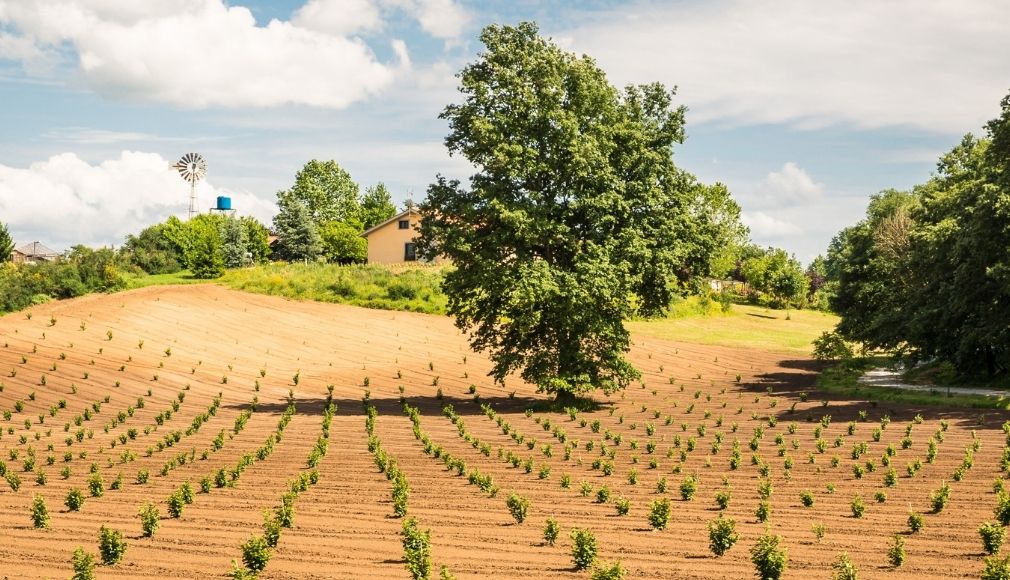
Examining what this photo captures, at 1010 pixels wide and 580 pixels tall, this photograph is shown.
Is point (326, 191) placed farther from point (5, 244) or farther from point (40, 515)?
point (40, 515)

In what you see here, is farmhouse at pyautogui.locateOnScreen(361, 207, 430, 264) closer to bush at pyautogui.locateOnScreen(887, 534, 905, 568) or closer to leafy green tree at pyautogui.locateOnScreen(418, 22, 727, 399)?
leafy green tree at pyautogui.locateOnScreen(418, 22, 727, 399)

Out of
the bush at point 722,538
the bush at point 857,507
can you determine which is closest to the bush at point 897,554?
the bush at point 722,538

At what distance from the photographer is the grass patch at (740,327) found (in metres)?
60.6

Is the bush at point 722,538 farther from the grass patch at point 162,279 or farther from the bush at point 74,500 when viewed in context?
the grass patch at point 162,279

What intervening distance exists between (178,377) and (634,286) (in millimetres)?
19959

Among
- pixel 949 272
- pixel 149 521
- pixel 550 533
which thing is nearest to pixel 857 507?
pixel 550 533

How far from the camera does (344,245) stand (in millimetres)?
97250

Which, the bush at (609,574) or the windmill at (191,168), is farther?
the windmill at (191,168)

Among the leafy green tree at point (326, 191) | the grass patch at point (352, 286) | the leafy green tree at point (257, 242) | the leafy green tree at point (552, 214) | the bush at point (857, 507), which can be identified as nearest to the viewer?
the bush at point (857, 507)

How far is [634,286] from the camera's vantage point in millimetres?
32969

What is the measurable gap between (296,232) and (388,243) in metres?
8.89

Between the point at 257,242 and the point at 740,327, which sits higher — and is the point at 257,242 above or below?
above

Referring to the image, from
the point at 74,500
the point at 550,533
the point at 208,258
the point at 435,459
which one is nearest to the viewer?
the point at 550,533

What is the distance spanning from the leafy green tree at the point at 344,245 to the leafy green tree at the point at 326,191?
26.5 metres
